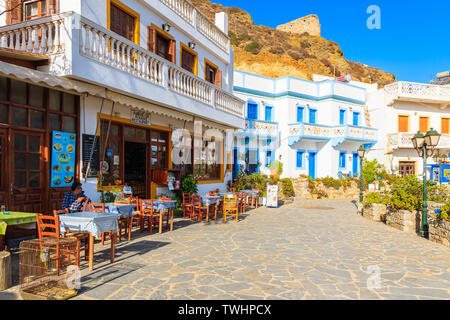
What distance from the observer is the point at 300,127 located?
23.5m

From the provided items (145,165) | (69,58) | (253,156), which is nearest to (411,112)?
(253,156)

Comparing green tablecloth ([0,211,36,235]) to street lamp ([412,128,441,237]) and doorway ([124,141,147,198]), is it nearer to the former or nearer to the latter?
doorway ([124,141,147,198])

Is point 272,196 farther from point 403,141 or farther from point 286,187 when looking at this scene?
point 403,141

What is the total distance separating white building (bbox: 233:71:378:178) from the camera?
2308cm

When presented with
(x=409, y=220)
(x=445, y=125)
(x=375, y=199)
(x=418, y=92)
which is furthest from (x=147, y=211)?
(x=445, y=125)

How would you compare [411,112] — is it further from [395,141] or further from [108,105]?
[108,105]

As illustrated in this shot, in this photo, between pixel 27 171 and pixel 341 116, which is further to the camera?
pixel 341 116

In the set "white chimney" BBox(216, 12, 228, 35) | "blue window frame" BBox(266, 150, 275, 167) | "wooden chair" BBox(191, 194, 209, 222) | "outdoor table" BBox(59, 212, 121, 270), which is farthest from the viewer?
"blue window frame" BBox(266, 150, 275, 167)

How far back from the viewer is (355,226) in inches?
451

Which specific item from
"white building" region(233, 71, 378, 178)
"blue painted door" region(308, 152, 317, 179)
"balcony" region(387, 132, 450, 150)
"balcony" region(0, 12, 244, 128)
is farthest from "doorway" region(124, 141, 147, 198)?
"balcony" region(387, 132, 450, 150)

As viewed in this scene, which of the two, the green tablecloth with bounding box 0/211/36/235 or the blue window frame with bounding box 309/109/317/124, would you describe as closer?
the green tablecloth with bounding box 0/211/36/235

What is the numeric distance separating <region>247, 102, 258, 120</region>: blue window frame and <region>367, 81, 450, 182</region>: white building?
10.9 metres

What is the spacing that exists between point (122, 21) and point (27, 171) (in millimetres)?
5528
